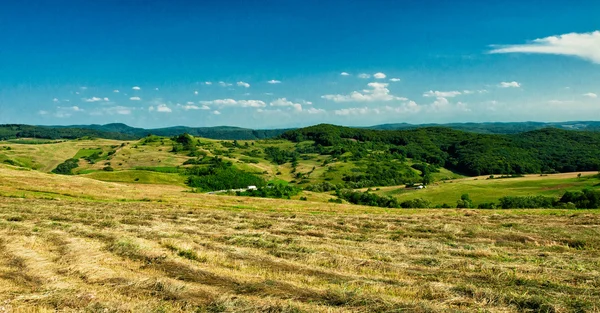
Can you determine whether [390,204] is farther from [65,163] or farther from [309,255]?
[65,163]

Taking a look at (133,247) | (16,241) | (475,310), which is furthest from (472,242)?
(16,241)

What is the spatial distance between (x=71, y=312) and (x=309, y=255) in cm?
970

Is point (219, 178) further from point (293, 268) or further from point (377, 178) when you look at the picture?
point (293, 268)

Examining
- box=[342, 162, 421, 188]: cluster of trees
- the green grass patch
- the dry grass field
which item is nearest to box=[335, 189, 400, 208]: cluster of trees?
the green grass patch

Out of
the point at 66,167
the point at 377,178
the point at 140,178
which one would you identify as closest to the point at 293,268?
the point at 140,178

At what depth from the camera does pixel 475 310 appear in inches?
404

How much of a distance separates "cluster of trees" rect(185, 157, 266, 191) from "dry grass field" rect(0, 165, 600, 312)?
3548 inches

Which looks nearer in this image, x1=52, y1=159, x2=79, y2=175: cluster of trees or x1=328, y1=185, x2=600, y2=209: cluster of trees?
x1=328, y1=185, x2=600, y2=209: cluster of trees

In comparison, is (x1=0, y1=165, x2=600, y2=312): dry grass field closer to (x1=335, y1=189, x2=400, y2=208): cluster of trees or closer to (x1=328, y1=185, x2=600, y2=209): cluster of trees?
(x1=328, y1=185, x2=600, y2=209): cluster of trees

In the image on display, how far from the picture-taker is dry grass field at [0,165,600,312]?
10727 mm

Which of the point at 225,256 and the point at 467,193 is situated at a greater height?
the point at 225,256

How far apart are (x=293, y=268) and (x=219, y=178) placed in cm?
11697

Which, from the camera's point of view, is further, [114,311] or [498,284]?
[498,284]

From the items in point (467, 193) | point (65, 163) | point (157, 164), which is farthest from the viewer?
point (65, 163)
